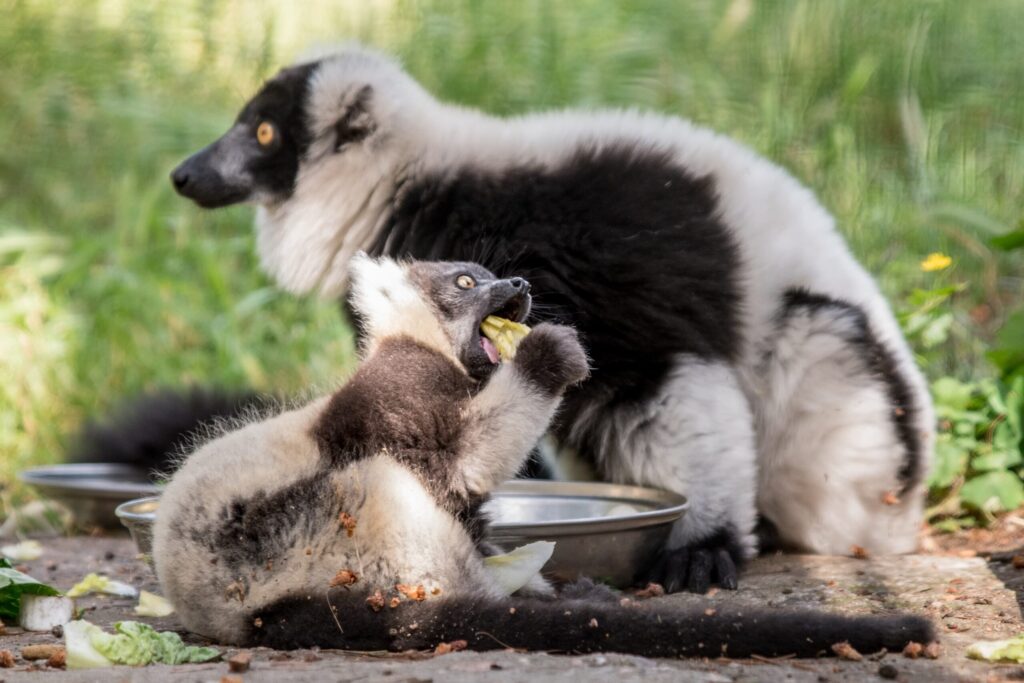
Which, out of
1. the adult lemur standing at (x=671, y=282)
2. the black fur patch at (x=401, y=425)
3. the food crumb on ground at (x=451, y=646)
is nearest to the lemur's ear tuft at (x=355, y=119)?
the adult lemur standing at (x=671, y=282)

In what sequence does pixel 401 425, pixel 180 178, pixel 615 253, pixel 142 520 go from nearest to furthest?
pixel 401 425 → pixel 142 520 → pixel 615 253 → pixel 180 178

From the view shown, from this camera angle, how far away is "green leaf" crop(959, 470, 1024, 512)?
496 centimetres

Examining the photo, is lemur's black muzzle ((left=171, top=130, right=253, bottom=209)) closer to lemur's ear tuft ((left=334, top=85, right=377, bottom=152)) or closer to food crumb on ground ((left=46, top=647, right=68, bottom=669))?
lemur's ear tuft ((left=334, top=85, right=377, bottom=152))

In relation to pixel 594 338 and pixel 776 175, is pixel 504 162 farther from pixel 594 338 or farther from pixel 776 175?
pixel 776 175

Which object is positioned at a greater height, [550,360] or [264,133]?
[264,133]

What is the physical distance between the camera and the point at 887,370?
452 centimetres

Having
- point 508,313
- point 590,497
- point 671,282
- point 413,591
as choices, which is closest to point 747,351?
point 671,282

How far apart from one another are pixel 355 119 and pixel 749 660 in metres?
2.86

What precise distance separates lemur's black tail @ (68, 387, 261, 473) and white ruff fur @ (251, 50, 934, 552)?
0.80 metres

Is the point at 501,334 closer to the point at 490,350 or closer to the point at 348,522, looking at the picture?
the point at 490,350

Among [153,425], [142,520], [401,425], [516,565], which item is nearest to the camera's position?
[401,425]

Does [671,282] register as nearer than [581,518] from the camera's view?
No

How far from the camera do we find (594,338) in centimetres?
411

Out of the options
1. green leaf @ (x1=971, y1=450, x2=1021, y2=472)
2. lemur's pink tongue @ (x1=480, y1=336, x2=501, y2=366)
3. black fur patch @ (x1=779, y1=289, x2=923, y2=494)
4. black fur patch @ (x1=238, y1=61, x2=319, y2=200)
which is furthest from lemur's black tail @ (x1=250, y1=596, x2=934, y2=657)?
black fur patch @ (x1=238, y1=61, x2=319, y2=200)
